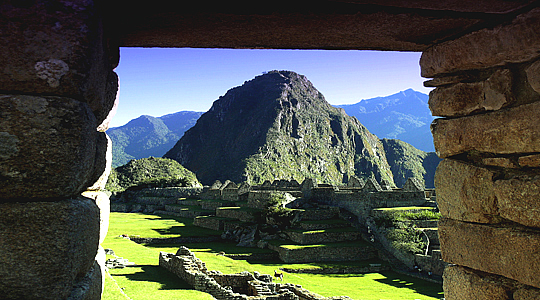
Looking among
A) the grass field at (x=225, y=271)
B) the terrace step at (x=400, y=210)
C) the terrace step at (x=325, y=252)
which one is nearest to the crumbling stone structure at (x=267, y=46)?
the grass field at (x=225, y=271)

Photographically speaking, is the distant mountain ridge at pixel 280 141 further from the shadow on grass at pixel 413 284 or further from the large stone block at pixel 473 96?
the large stone block at pixel 473 96

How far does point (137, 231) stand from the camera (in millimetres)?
29047

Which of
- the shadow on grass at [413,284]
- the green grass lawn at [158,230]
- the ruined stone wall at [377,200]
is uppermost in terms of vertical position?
the ruined stone wall at [377,200]

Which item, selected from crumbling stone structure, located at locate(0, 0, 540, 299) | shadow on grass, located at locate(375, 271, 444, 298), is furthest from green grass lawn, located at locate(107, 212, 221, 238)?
crumbling stone structure, located at locate(0, 0, 540, 299)

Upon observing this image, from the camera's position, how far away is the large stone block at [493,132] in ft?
8.95

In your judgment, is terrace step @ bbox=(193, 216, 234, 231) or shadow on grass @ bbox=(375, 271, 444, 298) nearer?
shadow on grass @ bbox=(375, 271, 444, 298)

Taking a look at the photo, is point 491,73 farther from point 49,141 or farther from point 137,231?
point 137,231

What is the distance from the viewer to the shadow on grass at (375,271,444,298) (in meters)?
16.7

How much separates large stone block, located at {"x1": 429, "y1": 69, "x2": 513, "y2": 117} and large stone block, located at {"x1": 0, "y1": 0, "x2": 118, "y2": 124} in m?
2.64

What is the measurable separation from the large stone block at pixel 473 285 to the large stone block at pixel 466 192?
404 millimetres

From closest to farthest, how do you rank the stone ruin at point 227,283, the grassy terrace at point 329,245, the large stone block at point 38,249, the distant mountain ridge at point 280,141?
the large stone block at point 38,249
the stone ruin at point 227,283
the grassy terrace at point 329,245
the distant mountain ridge at point 280,141

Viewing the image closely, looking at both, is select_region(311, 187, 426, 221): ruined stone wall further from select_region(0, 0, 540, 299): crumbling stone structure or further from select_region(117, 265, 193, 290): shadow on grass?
select_region(0, 0, 540, 299): crumbling stone structure

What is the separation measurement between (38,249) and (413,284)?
19.3 metres

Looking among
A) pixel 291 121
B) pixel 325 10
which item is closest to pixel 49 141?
pixel 325 10
